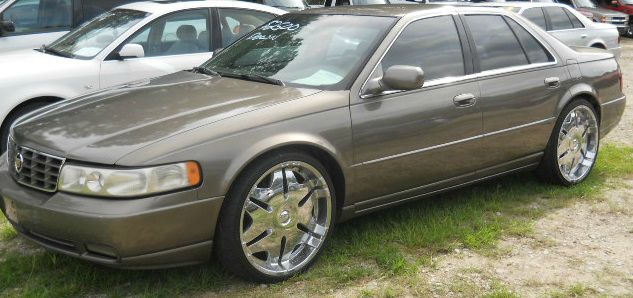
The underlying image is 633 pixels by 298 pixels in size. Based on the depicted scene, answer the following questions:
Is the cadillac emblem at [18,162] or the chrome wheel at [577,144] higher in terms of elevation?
the cadillac emblem at [18,162]

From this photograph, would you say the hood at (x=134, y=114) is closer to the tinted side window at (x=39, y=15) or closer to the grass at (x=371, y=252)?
the grass at (x=371, y=252)

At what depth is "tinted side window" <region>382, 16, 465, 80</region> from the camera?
14.7 feet

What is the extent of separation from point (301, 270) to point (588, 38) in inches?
386

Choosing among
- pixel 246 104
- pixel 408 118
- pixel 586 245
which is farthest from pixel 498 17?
pixel 246 104

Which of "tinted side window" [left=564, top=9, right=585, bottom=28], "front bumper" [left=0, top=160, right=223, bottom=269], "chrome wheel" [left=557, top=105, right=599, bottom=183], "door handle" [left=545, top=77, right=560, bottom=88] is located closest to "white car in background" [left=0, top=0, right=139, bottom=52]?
"front bumper" [left=0, top=160, right=223, bottom=269]

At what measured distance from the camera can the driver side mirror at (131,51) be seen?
21.0ft

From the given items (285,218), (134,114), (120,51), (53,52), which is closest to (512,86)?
(285,218)

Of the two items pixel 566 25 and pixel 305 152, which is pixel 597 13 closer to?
pixel 566 25

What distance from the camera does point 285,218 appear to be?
387 cm

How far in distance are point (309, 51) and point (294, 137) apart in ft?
3.15

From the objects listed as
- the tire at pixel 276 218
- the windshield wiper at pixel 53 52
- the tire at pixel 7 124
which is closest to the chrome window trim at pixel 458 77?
the tire at pixel 276 218

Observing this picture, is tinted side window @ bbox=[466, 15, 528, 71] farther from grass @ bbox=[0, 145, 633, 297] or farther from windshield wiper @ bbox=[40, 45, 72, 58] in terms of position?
windshield wiper @ bbox=[40, 45, 72, 58]

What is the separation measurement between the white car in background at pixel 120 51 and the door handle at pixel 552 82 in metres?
3.33

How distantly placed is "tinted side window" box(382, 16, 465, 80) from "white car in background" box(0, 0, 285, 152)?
9.44 feet
